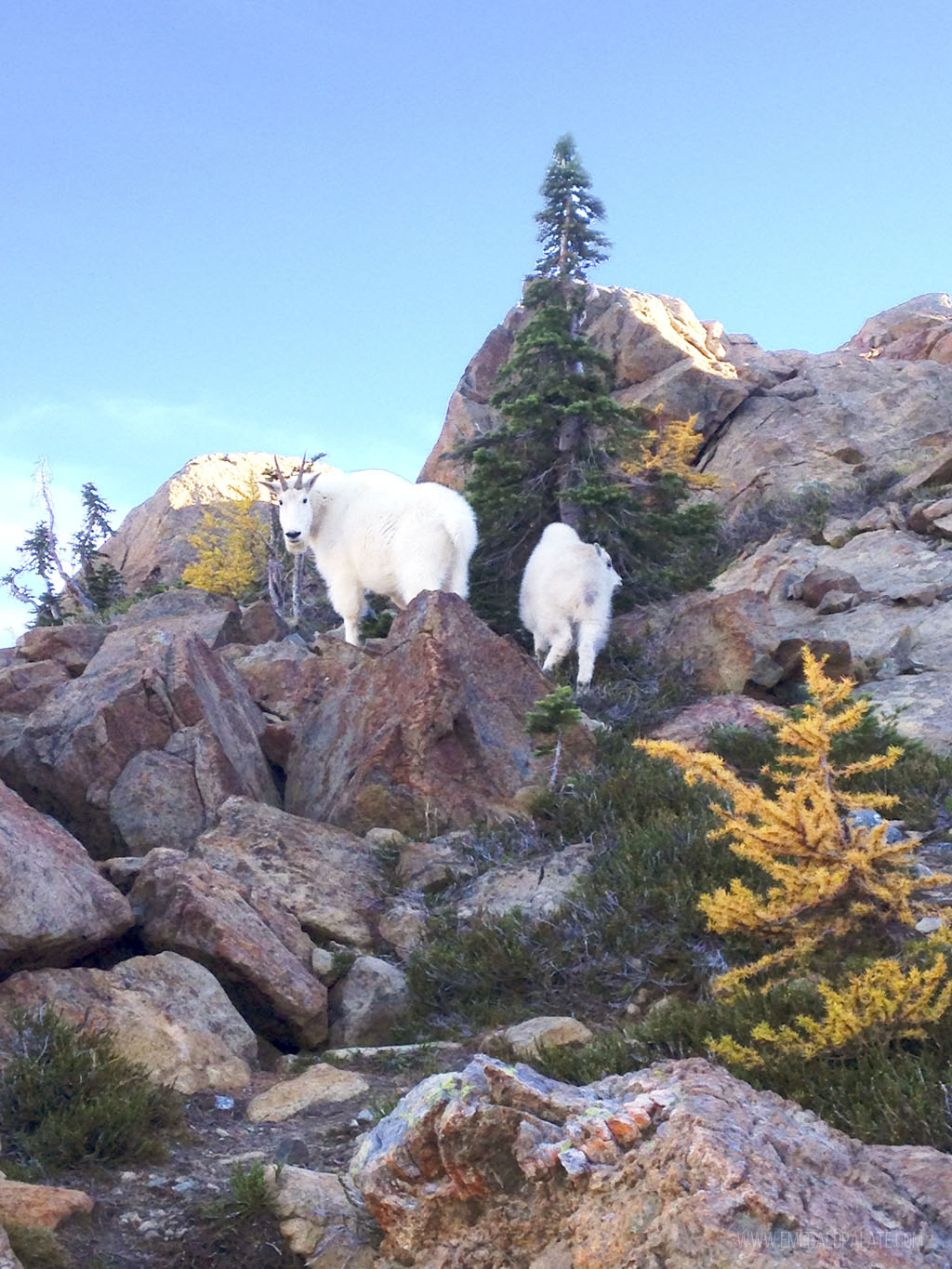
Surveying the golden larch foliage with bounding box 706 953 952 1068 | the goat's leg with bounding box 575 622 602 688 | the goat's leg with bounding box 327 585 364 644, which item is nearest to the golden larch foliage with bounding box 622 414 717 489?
the goat's leg with bounding box 575 622 602 688

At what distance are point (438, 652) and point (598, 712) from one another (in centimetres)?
217

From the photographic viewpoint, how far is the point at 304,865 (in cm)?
750

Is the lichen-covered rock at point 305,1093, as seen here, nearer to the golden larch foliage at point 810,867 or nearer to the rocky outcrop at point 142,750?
the golden larch foliage at point 810,867

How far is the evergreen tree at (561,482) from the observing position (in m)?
13.3

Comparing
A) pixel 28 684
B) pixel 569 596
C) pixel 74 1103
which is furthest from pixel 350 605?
pixel 74 1103

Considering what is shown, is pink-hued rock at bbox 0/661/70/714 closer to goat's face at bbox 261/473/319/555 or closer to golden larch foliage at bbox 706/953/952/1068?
goat's face at bbox 261/473/319/555

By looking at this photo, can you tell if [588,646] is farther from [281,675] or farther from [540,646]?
[281,675]

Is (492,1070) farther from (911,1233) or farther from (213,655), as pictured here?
(213,655)

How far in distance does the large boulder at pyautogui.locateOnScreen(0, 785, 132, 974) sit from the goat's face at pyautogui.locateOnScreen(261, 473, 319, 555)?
542 cm

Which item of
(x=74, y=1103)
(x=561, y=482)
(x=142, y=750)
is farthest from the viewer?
(x=561, y=482)

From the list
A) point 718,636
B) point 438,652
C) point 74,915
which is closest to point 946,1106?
point 74,915

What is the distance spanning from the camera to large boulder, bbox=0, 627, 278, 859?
8148 millimetres

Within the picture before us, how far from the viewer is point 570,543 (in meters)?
11.6

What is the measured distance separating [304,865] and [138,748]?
79.7 inches
